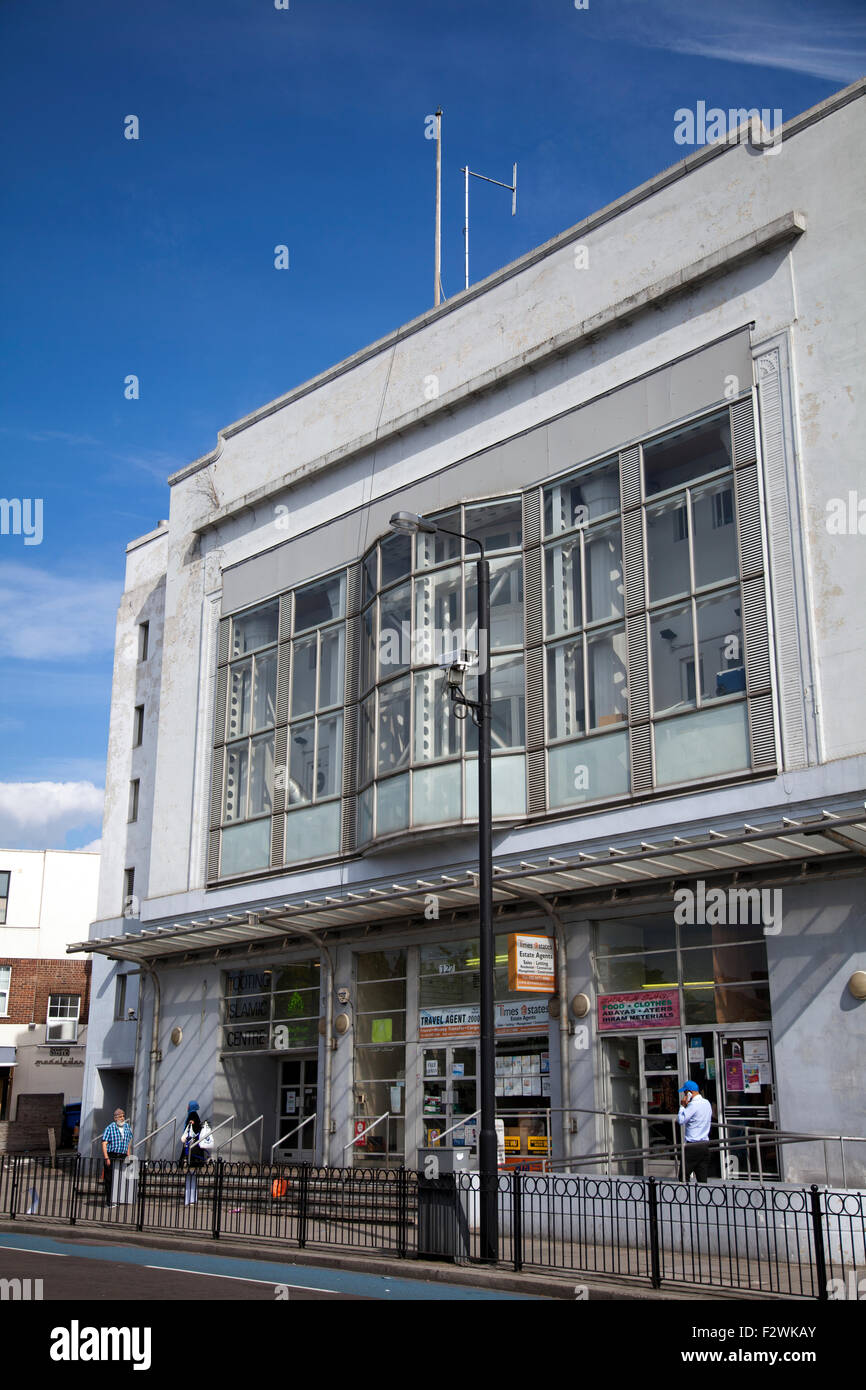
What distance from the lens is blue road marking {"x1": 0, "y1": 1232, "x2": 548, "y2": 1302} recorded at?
13617mm

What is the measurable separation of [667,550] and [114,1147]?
14.1 metres

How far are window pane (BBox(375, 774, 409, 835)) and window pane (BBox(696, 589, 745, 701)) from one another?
6338mm

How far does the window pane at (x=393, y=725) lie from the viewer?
82.7ft

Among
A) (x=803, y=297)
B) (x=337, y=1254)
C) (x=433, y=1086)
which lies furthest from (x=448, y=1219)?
(x=803, y=297)

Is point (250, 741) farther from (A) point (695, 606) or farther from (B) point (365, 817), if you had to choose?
(A) point (695, 606)

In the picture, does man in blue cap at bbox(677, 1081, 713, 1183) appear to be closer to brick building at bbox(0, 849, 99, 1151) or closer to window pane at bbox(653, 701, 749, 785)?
window pane at bbox(653, 701, 749, 785)

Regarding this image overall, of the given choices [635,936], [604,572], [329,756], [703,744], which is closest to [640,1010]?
[635,936]

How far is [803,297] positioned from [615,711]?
7071mm

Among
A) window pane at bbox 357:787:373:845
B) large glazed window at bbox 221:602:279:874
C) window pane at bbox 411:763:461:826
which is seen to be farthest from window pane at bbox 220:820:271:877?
window pane at bbox 411:763:461:826

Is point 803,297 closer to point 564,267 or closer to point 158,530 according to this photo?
point 564,267

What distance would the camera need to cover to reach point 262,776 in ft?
97.2

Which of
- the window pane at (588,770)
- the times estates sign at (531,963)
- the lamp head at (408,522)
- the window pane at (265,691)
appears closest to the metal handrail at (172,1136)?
the window pane at (265,691)

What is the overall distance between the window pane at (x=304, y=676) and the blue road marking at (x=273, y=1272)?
1227 centimetres

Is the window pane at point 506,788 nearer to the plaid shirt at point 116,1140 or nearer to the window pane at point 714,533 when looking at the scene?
the window pane at point 714,533
